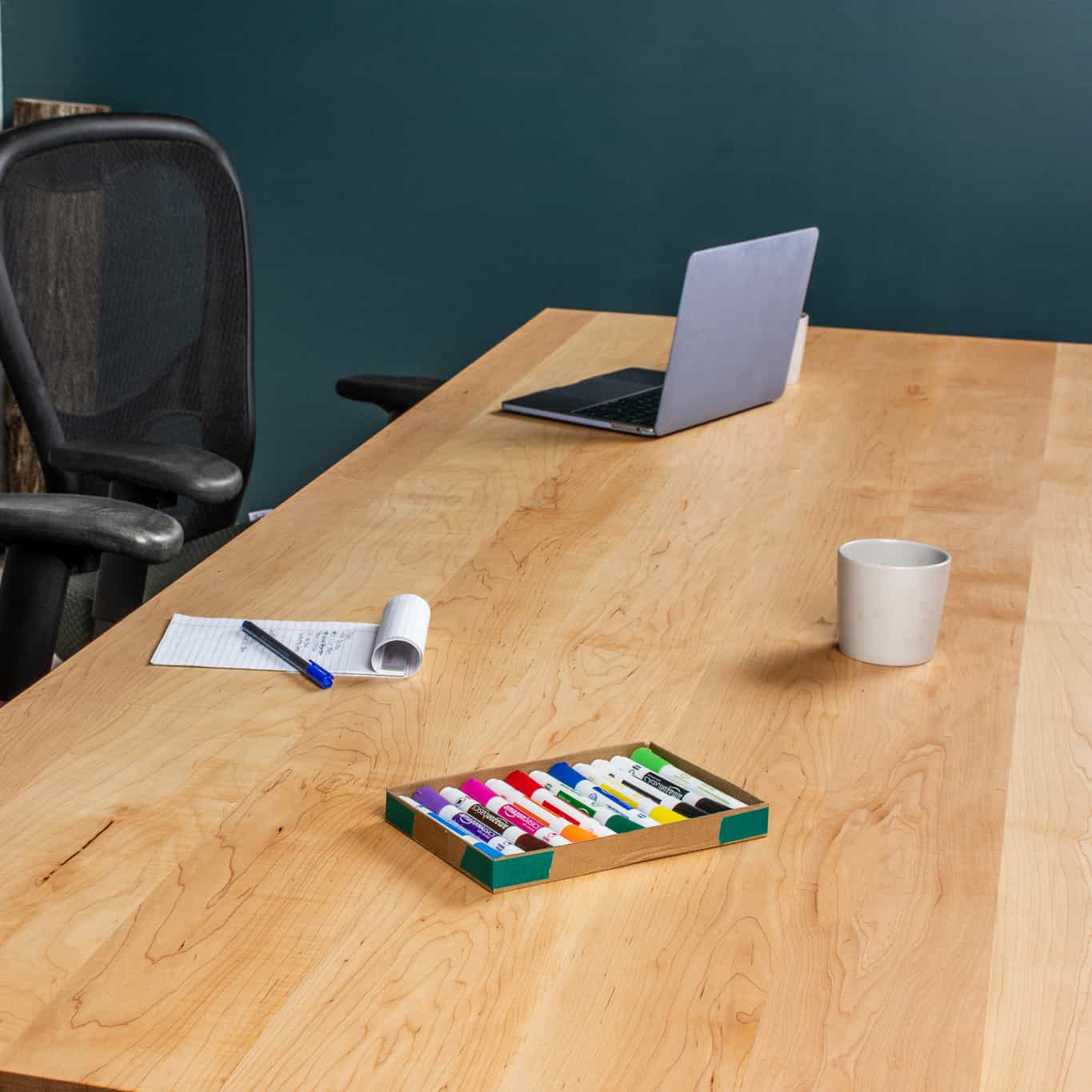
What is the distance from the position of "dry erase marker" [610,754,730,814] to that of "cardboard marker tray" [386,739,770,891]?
1cm

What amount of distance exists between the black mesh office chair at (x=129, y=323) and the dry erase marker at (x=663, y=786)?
789 millimetres

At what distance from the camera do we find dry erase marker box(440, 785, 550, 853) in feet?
2.80

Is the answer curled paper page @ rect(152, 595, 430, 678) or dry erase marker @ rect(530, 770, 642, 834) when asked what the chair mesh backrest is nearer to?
curled paper page @ rect(152, 595, 430, 678)

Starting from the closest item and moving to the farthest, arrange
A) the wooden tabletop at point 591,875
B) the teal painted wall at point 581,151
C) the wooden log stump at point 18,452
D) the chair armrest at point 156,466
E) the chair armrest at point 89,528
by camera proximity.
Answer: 1. the wooden tabletop at point 591,875
2. the chair armrest at point 89,528
3. the chair armrest at point 156,466
4. the teal painted wall at point 581,151
5. the wooden log stump at point 18,452

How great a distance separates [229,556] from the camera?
1.37m

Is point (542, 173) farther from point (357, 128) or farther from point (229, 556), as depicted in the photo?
point (229, 556)

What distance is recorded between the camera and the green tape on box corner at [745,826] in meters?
0.88

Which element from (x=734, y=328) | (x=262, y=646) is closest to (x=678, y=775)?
(x=262, y=646)

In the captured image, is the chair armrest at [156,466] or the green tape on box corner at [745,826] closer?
the green tape on box corner at [745,826]

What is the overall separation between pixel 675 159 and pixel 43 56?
1485 millimetres

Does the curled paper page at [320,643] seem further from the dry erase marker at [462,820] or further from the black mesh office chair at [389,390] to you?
the black mesh office chair at [389,390]

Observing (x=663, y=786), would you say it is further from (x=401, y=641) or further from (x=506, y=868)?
(x=401, y=641)

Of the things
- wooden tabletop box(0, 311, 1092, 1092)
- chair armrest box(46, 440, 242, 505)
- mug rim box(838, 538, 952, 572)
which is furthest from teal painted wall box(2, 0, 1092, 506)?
mug rim box(838, 538, 952, 572)

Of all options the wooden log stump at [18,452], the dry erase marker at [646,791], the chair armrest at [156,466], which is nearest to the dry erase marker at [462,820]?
the dry erase marker at [646,791]
